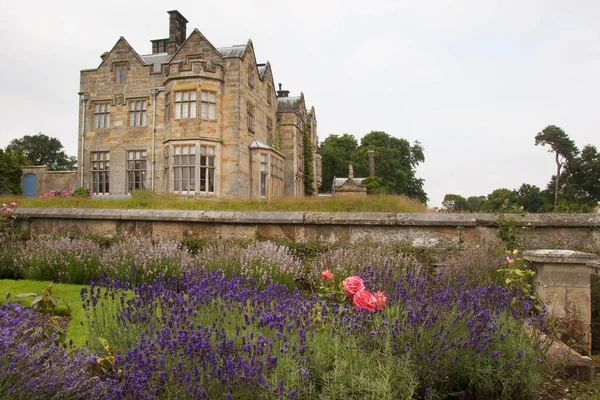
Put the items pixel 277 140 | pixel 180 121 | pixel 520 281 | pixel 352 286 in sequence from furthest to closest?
pixel 277 140 → pixel 180 121 → pixel 520 281 → pixel 352 286

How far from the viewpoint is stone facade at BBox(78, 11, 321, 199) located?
71.2 ft

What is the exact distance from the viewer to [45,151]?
66.3 metres

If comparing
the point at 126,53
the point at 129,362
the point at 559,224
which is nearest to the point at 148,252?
the point at 129,362

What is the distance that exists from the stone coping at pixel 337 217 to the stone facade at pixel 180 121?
40.1ft

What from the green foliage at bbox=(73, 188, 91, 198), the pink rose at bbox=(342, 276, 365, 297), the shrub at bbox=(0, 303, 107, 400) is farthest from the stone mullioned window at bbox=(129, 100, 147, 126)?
the shrub at bbox=(0, 303, 107, 400)

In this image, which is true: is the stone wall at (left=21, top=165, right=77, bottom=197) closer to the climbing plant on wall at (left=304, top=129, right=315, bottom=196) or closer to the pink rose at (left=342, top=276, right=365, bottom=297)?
the climbing plant on wall at (left=304, top=129, right=315, bottom=196)

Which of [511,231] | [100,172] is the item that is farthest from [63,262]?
[100,172]

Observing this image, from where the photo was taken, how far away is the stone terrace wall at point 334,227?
7238 mm

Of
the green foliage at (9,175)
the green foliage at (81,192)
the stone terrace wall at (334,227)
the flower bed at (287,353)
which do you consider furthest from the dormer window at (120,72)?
the flower bed at (287,353)

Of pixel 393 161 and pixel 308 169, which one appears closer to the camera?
pixel 308 169

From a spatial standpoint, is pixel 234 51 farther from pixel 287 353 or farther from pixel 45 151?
pixel 45 151

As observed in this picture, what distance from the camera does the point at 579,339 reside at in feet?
14.9

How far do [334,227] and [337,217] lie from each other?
212 mm

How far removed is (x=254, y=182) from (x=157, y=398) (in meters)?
21.2
